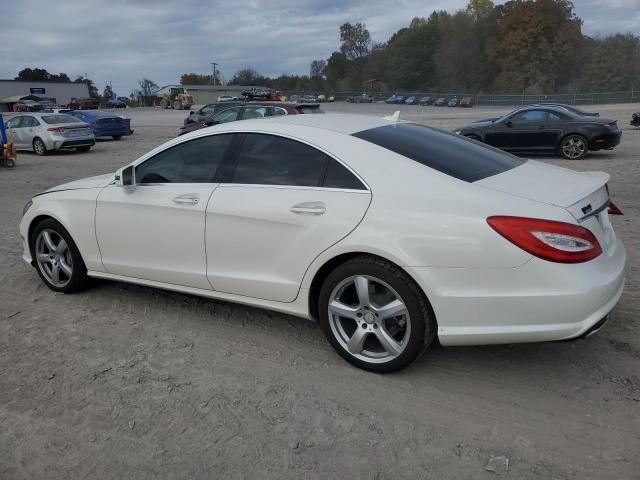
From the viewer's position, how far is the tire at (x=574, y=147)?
13547mm

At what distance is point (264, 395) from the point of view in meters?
3.25

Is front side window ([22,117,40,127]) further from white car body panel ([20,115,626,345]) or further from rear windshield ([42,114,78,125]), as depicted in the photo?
white car body panel ([20,115,626,345])

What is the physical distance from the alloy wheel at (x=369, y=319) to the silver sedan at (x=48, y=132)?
1727 cm

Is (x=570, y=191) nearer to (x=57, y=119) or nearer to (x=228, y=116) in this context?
(x=228, y=116)

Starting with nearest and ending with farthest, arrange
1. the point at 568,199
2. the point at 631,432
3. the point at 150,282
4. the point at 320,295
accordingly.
Result: the point at 631,432 → the point at 568,199 → the point at 320,295 → the point at 150,282

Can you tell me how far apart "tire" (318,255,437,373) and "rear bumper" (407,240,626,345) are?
4.1 inches

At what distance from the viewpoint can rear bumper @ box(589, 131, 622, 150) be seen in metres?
13.4

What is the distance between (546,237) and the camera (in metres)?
2.85

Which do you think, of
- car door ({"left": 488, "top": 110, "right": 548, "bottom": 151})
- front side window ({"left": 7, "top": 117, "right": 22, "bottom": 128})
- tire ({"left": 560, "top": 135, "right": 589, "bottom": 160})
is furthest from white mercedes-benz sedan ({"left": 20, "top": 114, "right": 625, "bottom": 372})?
front side window ({"left": 7, "top": 117, "right": 22, "bottom": 128})

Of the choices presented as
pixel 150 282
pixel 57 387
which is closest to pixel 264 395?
pixel 57 387

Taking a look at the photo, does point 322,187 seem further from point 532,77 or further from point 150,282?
point 532,77

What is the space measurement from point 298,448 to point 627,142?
1788cm

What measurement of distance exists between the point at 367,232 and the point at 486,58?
350 ft

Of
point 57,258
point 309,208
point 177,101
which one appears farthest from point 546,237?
point 177,101
